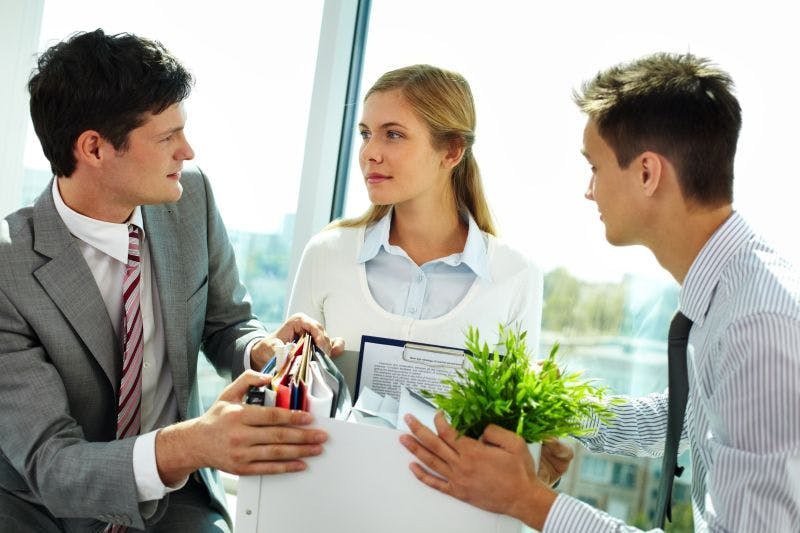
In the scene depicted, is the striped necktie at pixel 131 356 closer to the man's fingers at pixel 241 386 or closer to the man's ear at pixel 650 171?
the man's fingers at pixel 241 386

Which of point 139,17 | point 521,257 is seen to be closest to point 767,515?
point 521,257

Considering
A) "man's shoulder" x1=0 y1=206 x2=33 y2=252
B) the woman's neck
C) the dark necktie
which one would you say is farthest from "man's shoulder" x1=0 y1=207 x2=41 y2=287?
the dark necktie

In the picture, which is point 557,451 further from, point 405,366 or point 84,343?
point 84,343

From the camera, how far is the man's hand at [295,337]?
1868 millimetres

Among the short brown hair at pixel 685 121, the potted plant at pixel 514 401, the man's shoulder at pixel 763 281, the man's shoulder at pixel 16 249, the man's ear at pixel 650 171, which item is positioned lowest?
the potted plant at pixel 514 401

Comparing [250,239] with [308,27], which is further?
[250,239]

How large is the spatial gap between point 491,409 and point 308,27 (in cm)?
217

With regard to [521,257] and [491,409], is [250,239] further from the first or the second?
[491,409]

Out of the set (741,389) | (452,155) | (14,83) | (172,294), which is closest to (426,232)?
(452,155)

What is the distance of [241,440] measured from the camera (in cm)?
144

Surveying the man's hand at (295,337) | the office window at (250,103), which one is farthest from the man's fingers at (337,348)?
the office window at (250,103)

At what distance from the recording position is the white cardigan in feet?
7.11

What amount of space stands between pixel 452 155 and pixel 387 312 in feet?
1.59

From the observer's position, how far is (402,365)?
1816 millimetres
